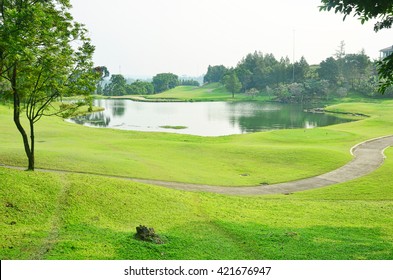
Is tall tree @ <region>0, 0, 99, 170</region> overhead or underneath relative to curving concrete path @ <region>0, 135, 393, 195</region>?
overhead

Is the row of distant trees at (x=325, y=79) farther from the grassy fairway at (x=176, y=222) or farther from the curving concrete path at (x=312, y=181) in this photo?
the grassy fairway at (x=176, y=222)

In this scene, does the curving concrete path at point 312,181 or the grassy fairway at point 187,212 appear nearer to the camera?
the grassy fairway at point 187,212

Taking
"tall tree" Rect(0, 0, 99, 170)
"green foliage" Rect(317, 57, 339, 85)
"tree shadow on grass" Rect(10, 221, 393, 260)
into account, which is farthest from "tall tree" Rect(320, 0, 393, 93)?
"green foliage" Rect(317, 57, 339, 85)

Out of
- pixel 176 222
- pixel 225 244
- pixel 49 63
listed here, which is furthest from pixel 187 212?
pixel 49 63

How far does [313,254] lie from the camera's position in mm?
14500

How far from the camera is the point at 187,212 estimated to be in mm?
21234

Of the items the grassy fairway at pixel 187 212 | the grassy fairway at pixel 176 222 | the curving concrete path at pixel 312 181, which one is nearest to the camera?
the grassy fairway at pixel 176 222

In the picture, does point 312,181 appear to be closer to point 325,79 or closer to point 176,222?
point 176,222

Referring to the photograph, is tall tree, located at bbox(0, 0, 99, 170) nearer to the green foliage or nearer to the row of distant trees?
the row of distant trees

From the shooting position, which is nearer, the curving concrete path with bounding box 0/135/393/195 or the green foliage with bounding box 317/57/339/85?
the curving concrete path with bounding box 0/135/393/195

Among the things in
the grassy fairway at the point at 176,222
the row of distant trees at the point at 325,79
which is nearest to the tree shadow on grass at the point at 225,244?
the grassy fairway at the point at 176,222

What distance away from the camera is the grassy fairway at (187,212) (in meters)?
14.4

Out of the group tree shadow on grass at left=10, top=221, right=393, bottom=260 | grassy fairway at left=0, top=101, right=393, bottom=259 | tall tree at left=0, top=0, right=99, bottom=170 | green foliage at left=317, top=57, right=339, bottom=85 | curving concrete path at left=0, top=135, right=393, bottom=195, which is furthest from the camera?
green foliage at left=317, top=57, right=339, bottom=85

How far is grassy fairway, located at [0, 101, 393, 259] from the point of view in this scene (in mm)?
14430
